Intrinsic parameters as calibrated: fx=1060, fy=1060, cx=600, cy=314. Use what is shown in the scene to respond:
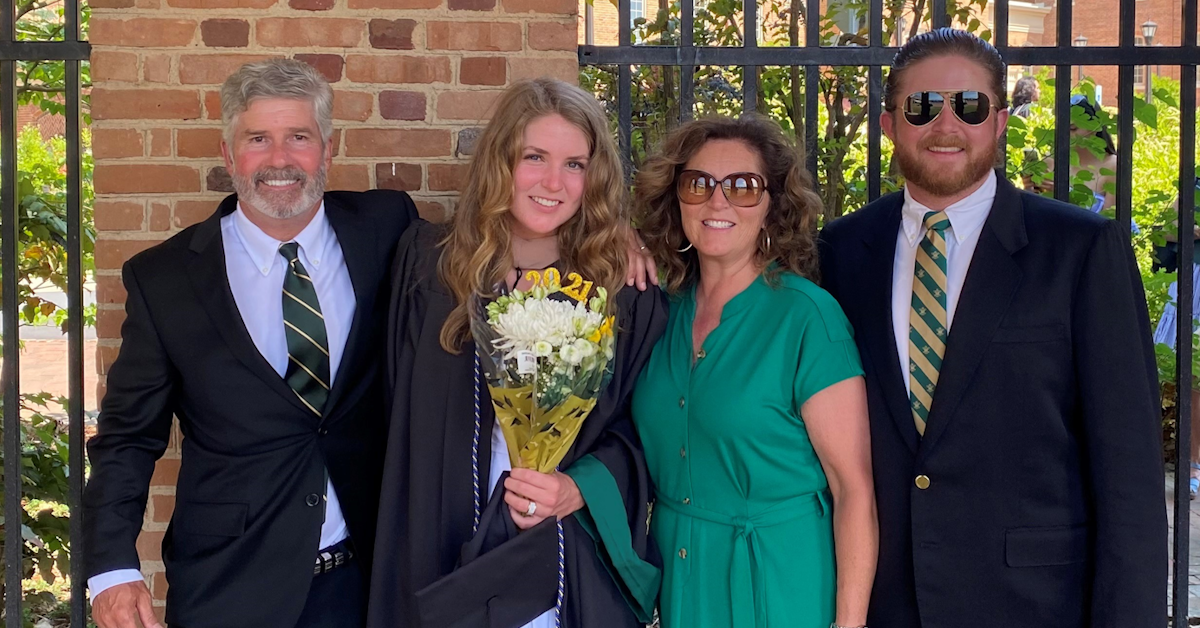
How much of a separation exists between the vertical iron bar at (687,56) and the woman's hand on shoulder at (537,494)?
122 cm

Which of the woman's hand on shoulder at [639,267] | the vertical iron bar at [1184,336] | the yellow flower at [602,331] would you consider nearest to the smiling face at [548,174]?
the woman's hand on shoulder at [639,267]

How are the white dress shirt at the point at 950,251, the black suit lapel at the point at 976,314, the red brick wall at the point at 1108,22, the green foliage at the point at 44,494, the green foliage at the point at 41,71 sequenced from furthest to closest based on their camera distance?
the red brick wall at the point at 1108,22, the green foliage at the point at 41,71, the green foliage at the point at 44,494, the white dress shirt at the point at 950,251, the black suit lapel at the point at 976,314

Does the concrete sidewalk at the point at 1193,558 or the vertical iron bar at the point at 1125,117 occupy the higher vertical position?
the vertical iron bar at the point at 1125,117

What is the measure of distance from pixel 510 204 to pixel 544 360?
516mm

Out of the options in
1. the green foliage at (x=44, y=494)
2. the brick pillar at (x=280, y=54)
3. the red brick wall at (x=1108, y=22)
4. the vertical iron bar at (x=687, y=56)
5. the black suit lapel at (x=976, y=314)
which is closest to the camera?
the black suit lapel at (x=976, y=314)

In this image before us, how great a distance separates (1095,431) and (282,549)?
1.89 metres

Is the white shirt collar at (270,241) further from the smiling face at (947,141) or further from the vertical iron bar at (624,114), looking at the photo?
the smiling face at (947,141)

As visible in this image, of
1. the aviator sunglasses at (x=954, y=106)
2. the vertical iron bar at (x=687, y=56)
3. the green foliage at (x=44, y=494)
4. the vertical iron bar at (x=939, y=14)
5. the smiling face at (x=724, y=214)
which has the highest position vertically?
the vertical iron bar at (x=939, y=14)

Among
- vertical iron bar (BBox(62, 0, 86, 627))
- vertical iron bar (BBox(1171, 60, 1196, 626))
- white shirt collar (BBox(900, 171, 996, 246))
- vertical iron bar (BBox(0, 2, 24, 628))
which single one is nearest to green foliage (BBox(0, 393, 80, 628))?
vertical iron bar (BBox(0, 2, 24, 628))

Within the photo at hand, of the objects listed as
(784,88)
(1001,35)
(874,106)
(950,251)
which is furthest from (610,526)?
(784,88)

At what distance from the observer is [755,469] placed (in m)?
2.45

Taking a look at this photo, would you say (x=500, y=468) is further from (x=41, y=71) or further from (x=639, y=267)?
(x=41, y=71)

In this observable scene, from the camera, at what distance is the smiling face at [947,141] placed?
8.30 feet

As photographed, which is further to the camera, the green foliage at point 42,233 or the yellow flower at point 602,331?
the green foliage at point 42,233
